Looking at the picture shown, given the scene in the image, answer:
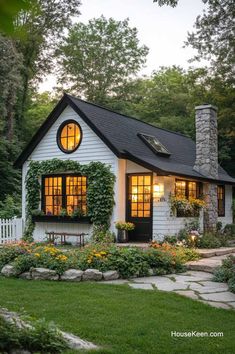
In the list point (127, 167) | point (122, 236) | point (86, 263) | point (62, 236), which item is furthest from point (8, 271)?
point (127, 167)

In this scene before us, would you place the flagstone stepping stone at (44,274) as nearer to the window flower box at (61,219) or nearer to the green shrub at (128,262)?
the green shrub at (128,262)

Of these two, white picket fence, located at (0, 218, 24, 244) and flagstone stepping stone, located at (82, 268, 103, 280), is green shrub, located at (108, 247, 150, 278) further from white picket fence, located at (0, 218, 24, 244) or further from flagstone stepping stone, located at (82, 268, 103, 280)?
white picket fence, located at (0, 218, 24, 244)

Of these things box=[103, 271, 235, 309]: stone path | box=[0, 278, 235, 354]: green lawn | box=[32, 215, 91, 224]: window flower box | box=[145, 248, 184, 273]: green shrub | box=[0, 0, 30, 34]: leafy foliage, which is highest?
box=[0, 0, 30, 34]: leafy foliage

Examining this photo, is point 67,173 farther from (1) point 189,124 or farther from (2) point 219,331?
(1) point 189,124

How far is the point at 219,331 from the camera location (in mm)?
4496

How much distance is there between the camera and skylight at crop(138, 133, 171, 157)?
45.2 feet

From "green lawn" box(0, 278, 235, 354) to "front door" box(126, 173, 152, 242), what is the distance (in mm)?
5929

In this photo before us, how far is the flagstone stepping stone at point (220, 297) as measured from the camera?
610cm

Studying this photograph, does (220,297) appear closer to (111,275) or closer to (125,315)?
(125,315)

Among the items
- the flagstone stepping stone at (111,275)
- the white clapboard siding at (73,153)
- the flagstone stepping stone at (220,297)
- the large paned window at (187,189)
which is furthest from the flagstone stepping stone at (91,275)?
the large paned window at (187,189)

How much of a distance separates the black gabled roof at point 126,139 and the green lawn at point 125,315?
240 inches

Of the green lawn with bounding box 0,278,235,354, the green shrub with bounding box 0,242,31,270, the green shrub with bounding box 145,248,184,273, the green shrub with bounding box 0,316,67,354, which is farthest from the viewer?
the green shrub with bounding box 0,242,31,270

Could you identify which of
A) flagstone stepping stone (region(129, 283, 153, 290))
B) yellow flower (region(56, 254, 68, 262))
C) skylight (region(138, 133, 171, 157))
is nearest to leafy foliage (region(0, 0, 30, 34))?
flagstone stepping stone (region(129, 283, 153, 290))

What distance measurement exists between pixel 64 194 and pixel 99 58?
22422mm
